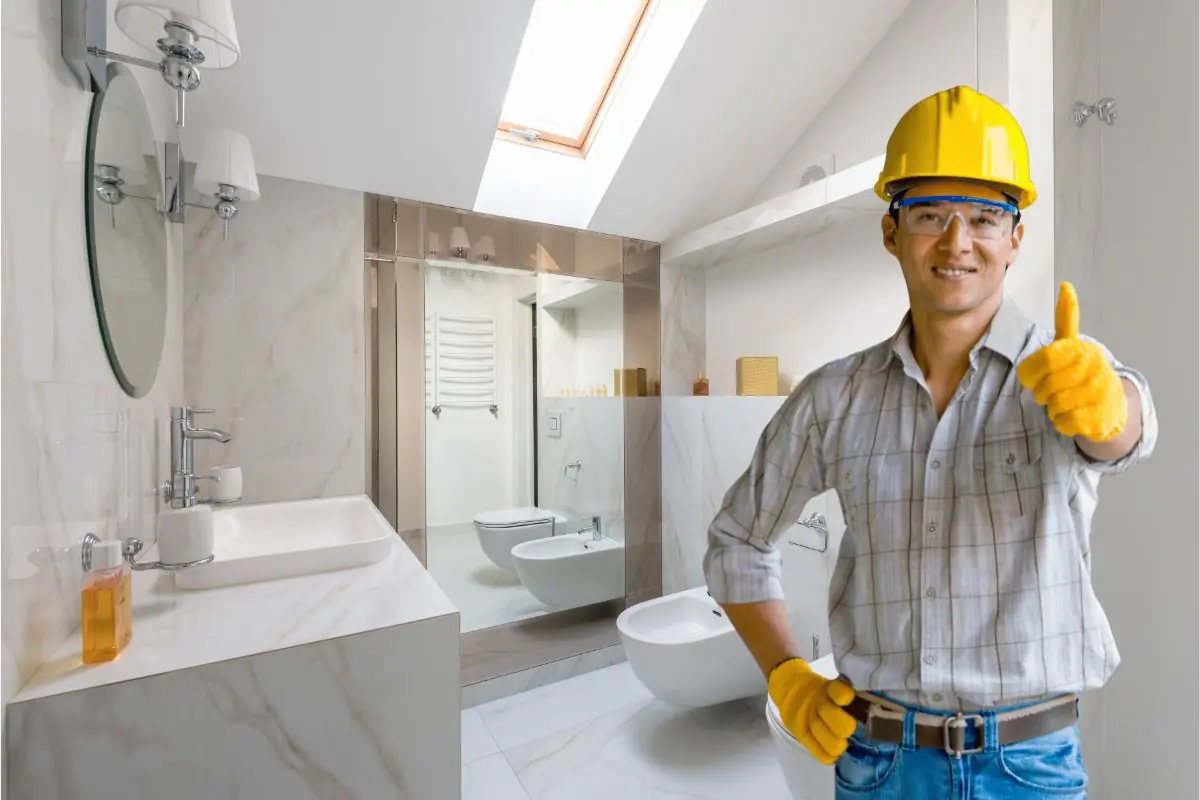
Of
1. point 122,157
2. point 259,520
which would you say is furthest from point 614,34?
point 259,520

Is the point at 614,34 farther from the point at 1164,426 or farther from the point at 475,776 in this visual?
the point at 475,776

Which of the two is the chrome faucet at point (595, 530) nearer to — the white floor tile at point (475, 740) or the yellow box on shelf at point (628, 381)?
the yellow box on shelf at point (628, 381)

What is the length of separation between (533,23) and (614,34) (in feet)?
1.09

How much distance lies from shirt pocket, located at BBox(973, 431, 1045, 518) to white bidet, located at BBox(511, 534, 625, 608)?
220 centimetres

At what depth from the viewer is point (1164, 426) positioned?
1366 mm

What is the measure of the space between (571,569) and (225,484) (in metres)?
1.59

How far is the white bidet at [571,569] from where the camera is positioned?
271 centimetres

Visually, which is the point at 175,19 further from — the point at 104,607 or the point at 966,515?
the point at 966,515

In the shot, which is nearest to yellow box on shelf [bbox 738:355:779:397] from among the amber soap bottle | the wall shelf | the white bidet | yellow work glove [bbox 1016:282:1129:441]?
the wall shelf

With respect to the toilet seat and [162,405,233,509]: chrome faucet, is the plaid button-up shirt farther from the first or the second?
the toilet seat

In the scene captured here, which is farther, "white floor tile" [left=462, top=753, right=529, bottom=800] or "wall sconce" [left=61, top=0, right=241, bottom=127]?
"white floor tile" [left=462, top=753, right=529, bottom=800]

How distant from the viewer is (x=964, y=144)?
2.37 feet

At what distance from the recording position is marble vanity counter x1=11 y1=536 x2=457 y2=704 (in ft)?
2.69

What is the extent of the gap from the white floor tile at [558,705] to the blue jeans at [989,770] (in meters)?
1.70
